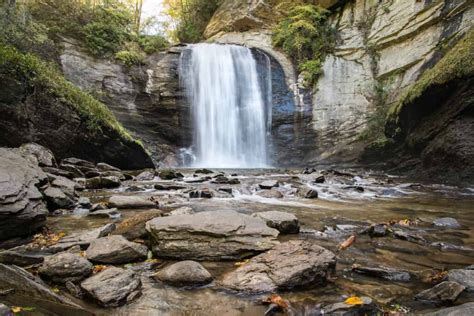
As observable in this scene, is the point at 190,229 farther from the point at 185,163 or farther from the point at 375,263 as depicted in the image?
the point at 185,163

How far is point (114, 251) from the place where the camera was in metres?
2.78

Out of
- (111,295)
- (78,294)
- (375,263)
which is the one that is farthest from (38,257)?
(375,263)

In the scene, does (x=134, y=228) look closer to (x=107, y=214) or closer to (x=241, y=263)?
(x=107, y=214)

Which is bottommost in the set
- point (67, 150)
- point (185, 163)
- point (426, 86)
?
point (185, 163)

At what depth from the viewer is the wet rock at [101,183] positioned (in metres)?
7.18

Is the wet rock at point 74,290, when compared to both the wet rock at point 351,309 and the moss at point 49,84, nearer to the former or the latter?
the wet rock at point 351,309

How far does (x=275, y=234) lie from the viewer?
333cm

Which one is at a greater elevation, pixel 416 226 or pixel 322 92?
pixel 322 92

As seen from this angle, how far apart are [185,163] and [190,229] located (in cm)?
1356

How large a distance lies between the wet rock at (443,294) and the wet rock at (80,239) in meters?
2.86

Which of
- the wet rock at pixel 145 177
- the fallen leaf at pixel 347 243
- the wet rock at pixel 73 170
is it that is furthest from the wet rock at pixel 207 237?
the wet rock at pixel 145 177

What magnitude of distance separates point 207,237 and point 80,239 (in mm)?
1297

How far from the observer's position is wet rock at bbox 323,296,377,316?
1.99m

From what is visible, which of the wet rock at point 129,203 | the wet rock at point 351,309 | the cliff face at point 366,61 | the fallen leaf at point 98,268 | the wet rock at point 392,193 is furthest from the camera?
the cliff face at point 366,61
